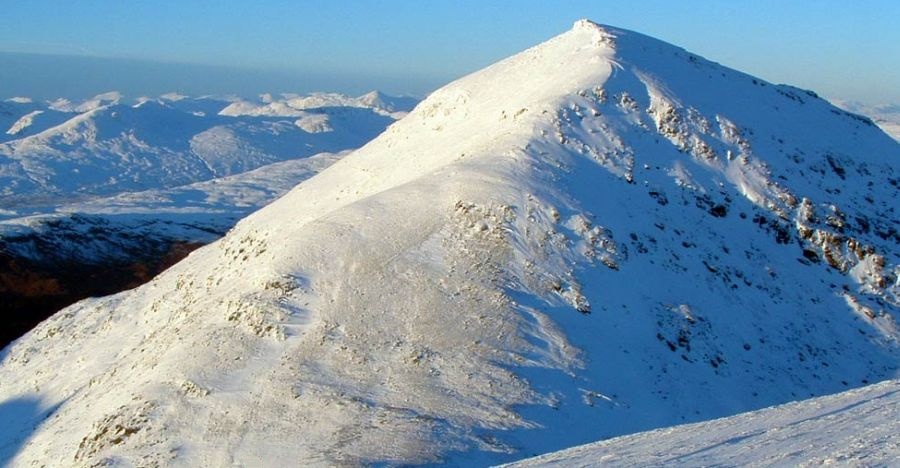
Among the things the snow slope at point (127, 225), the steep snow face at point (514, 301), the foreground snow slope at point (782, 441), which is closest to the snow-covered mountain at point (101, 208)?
the snow slope at point (127, 225)

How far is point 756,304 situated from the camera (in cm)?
2803

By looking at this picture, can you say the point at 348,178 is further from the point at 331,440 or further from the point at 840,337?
the point at 840,337

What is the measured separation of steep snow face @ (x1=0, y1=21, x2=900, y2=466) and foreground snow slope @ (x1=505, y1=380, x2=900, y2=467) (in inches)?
252

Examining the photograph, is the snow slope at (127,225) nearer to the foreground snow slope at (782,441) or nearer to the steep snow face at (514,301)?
the steep snow face at (514,301)

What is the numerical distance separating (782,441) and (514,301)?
526 inches

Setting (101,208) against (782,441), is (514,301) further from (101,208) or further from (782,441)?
(101,208)

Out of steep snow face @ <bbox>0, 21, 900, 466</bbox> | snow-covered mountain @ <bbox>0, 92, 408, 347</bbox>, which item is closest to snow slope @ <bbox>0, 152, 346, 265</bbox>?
snow-covered mountain @ <bbox>0, 92, 408, 347</bbox>

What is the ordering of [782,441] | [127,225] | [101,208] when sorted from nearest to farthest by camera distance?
[782,441], [127,225], [101,208]

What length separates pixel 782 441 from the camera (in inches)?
455

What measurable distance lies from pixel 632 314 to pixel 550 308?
2.96 meters

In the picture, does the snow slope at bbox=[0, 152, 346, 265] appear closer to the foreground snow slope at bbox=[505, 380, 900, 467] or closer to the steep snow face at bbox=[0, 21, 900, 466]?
the steep snow face at bbox=[0, 21, 900, 466]

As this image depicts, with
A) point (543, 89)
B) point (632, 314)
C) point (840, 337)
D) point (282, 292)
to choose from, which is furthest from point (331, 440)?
point (543, 89)

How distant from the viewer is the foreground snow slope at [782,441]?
33.3 ft

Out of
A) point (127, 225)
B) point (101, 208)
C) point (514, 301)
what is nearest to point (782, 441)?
point (514, 301)
